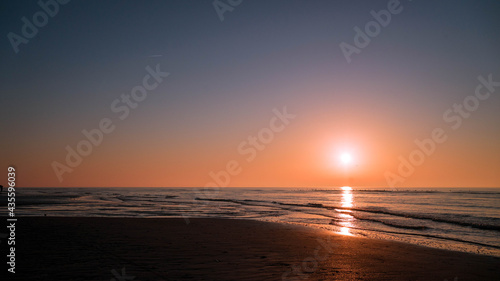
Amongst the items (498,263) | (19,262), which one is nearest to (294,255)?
(498,263)

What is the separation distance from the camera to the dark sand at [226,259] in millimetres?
8445

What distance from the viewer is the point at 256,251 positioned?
1159 cm

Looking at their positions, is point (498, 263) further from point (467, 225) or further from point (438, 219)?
point (438, 219)

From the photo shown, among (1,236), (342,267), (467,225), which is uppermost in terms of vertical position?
(467,225)

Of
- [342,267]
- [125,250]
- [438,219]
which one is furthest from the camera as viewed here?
[438,219]

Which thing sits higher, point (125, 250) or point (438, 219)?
point (438, 219)

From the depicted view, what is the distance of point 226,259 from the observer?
10.1 meters

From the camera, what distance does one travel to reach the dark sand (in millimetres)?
8445

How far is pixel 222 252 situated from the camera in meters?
11.2

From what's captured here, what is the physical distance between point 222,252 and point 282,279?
347cm

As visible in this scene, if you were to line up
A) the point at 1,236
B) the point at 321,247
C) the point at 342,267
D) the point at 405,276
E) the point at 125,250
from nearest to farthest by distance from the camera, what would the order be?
1. the point at 405,276
2. the point at 342,267
3. the point at 125,250
4. the point at 321,247
5. the point at 1,236

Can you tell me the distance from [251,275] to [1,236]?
40.0 ft

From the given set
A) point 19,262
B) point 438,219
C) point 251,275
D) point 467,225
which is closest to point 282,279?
point 251,275

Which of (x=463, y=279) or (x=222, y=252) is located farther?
(x=222, y=252)
